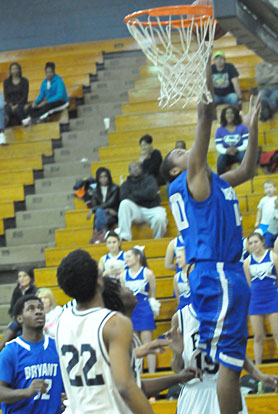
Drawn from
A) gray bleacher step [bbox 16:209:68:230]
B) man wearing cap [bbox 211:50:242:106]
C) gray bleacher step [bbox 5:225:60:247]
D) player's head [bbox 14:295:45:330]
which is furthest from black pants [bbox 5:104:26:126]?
player's head [bbox 14:295:45:330]

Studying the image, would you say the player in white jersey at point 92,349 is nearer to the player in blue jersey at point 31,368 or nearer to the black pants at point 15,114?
the player in blue jersey at point 31,368

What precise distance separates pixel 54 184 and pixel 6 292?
87.9 inches

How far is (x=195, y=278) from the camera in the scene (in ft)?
15.4

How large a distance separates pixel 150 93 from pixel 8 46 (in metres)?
3.86

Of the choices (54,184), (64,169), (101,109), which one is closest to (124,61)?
(101,109)

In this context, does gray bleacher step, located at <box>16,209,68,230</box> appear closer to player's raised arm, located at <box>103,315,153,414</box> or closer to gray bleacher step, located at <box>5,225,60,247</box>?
gray bleacher step, located at <box>5,225,60,247</box>

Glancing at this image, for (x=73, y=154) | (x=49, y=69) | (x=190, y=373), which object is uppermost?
(x=49, y=69)

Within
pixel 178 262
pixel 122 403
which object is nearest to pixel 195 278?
pixel 122 403

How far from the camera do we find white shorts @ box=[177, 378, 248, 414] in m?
4.88

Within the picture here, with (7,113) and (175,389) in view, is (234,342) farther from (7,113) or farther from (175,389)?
(7,113)

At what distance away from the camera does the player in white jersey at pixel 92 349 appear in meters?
3.53

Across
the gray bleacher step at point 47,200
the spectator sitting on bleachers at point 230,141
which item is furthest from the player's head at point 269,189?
the gray bleacher step at point 47,200

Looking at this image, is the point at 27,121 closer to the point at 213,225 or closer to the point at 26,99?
the point at 26,99

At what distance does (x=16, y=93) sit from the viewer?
13789 millimetres
